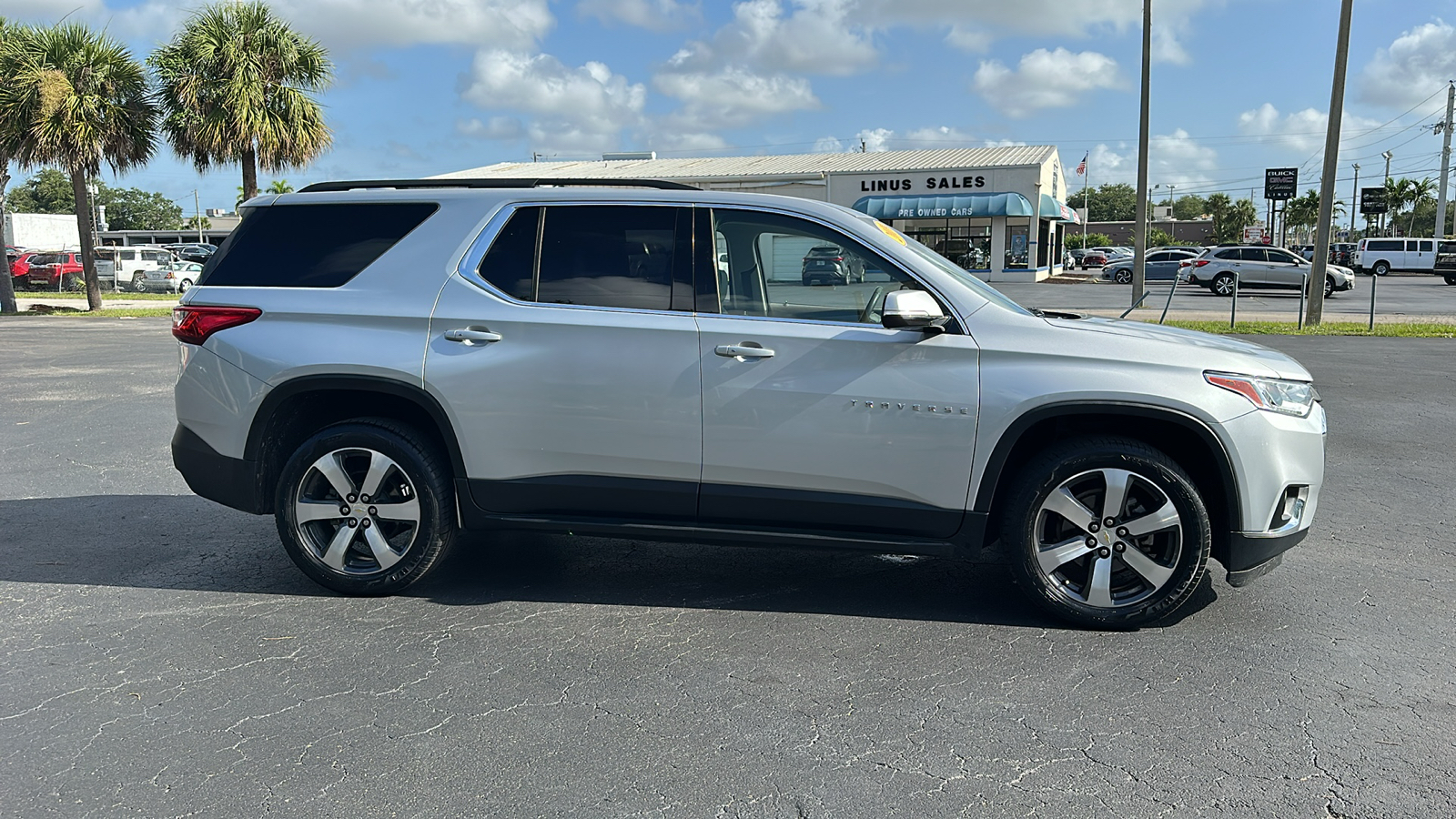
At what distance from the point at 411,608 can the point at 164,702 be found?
110cm

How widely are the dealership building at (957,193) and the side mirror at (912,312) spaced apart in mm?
38322

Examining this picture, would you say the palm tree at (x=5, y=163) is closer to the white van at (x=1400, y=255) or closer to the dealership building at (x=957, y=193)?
the dealership building at (x=957, y=193)

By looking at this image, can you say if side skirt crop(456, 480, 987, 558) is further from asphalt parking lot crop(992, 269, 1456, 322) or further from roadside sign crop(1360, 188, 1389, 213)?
roadside sign crop(1360, 188, 1389, 213)

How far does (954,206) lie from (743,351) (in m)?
40.6

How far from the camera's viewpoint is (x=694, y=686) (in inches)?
143

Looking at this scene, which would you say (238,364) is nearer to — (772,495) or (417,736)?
(417,736)

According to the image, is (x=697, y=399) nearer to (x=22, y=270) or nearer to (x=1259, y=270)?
(x=1259, y=270)

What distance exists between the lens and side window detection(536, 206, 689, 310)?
14.1ft

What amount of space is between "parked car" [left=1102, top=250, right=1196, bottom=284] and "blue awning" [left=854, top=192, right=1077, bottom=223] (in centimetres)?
397

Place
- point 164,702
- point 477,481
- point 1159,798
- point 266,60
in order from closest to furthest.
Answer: point 1159,798, point 164,702, point 477,481, point 266,60

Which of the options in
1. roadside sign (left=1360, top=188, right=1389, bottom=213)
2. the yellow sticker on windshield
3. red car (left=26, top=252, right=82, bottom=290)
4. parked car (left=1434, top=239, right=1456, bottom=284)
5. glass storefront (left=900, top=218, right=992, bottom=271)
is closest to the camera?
the yellow sticker on windshield

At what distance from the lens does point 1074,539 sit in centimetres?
411

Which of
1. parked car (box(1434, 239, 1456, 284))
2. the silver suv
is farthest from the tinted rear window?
parked car (box(1434, 239, 1456, 284))

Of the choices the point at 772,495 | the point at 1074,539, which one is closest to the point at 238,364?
the point at 772,495
